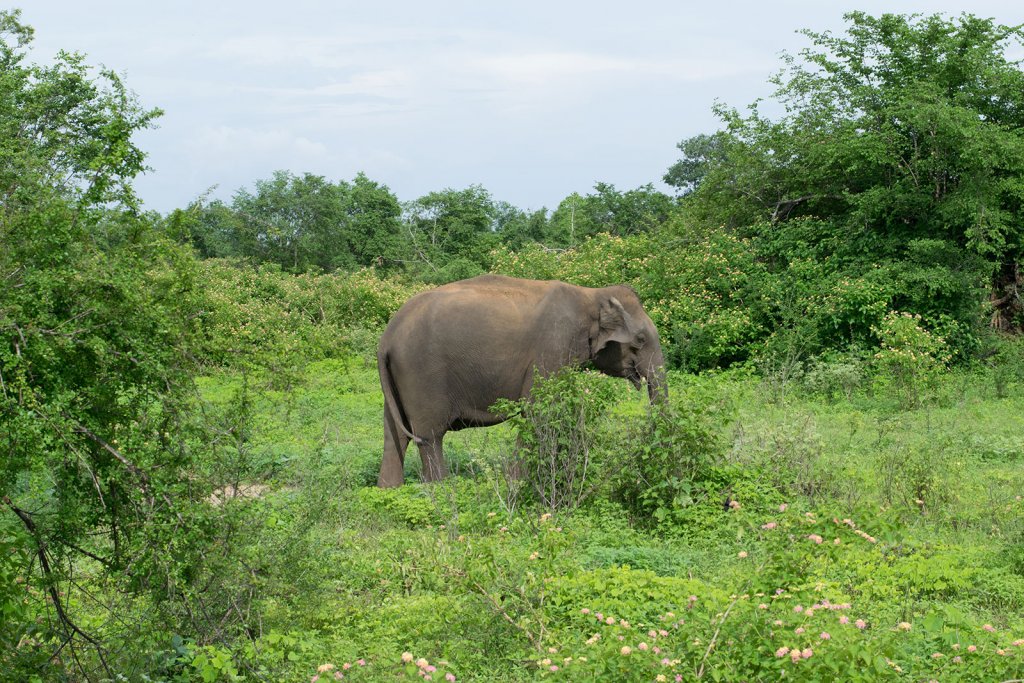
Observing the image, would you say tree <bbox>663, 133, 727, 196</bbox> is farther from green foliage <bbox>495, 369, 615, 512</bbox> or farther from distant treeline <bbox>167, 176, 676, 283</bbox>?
green foliage <bbox>495, 369, 615, 512</bbox>

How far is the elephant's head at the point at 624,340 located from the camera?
35.7 ft

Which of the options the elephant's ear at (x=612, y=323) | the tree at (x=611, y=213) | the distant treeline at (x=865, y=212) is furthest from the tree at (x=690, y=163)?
the elephant's ear at (x=612, y=323)

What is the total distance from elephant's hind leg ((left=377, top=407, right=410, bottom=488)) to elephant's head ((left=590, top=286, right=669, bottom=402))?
2094 millimetres

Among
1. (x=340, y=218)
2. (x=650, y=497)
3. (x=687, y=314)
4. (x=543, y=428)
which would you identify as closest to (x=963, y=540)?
(x=650, y=497)

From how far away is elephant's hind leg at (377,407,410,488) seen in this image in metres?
10.1

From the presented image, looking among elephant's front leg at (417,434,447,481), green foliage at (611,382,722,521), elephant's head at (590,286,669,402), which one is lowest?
elephant's front leg at (417,434,447,481)

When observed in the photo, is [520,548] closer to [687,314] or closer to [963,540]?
[963,540]

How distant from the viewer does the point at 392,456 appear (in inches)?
400

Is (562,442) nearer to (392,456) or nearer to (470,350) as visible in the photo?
(470,350)

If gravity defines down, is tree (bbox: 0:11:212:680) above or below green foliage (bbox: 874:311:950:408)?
above

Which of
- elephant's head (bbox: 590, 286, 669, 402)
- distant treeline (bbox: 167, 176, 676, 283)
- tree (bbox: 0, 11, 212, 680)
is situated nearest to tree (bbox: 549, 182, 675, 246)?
distant treeline (bbox: 167, 176, 676, 283)

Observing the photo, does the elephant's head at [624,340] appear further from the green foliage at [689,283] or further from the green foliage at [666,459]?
the green foliage at [689,283]

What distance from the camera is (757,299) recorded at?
17.0 meters

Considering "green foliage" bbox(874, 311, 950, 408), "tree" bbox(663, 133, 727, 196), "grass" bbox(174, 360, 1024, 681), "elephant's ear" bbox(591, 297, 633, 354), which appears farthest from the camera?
"tree" bbox(663, 133, 727, 196)
